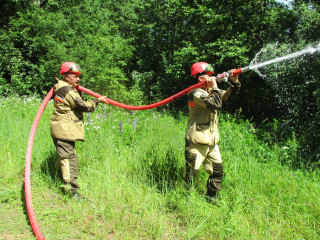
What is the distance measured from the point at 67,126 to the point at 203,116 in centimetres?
181

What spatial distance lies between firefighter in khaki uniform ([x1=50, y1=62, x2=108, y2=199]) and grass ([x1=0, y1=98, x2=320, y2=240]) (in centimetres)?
24

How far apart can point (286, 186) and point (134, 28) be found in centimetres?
1696

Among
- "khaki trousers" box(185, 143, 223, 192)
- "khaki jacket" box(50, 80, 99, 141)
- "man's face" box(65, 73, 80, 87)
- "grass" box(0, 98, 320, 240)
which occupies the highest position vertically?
"man's face" box(65, 73, 80, 87)

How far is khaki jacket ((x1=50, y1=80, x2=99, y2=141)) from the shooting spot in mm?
3322

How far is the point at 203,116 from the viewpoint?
3.10 meters

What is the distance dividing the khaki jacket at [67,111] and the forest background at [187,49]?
13.0 feet

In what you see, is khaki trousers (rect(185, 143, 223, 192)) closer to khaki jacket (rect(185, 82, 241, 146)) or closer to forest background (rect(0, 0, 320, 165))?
khaki jacket (rect(185, 82, 241, 146))

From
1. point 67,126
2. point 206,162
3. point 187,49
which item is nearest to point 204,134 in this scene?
point 206,162

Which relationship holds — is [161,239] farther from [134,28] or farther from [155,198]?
[134,28]

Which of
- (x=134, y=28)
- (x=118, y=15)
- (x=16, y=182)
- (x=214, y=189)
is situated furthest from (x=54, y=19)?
Result: (x=214, y=189)

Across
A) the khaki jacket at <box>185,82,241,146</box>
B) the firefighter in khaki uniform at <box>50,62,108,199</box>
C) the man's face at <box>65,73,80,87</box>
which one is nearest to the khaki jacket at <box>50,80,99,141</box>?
the firefighter in khaki uniform at <box>50,62,108,199</box>

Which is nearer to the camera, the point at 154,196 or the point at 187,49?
the point at 154,196

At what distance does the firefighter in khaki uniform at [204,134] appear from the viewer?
9.91 feet

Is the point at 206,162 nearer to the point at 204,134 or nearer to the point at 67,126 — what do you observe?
the point at 204,134
